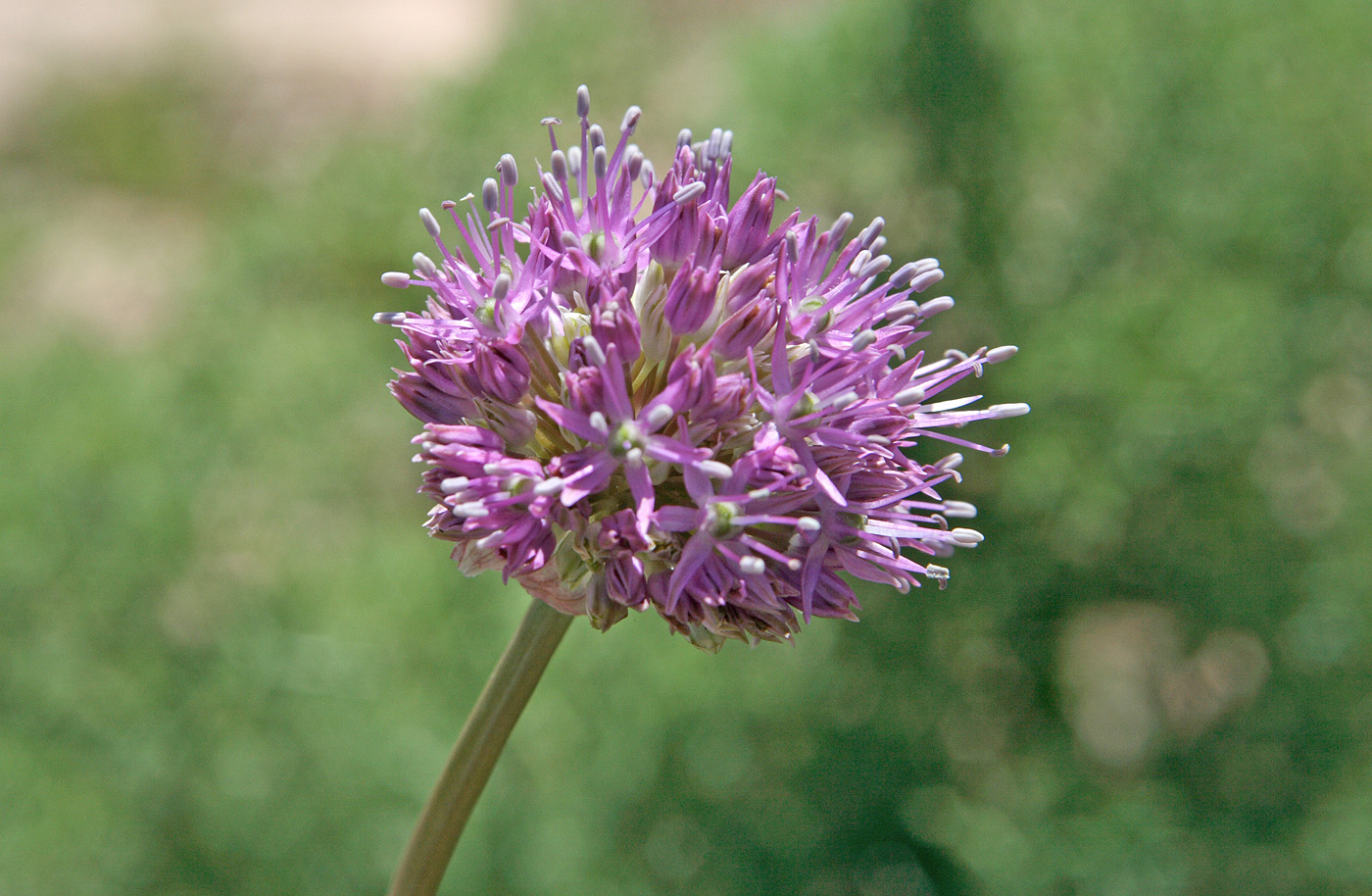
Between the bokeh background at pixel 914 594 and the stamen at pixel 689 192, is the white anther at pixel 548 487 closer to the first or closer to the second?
the stamen at pixel 689 192

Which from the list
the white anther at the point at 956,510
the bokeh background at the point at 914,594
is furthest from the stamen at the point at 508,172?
the bokeh background at the point at 914,594

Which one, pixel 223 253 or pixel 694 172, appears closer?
pixel 694 172

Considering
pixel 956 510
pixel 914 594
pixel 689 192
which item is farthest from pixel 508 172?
pixel 914 594

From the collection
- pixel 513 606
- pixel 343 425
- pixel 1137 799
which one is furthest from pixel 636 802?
pixel 343 425

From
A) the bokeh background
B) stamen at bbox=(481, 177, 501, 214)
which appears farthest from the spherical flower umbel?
the bokeh background

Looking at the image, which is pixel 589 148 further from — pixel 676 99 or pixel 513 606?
pixel 676 99

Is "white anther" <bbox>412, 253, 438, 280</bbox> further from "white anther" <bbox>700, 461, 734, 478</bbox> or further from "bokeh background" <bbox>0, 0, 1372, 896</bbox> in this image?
"bokeh background" <bbox>0, 0, 1372, 896</bbox>
